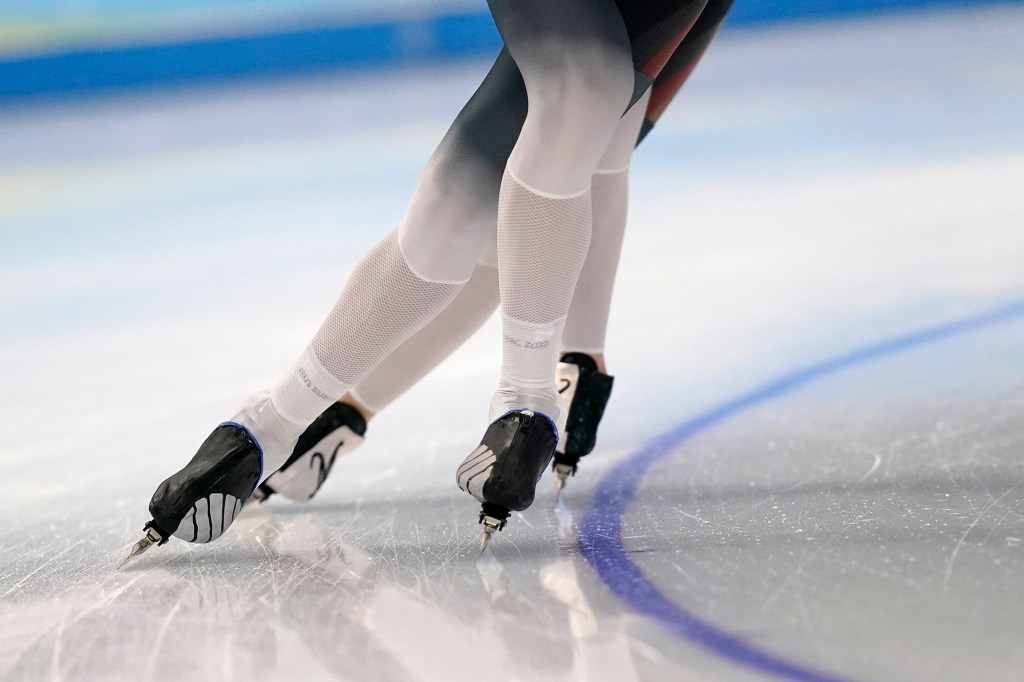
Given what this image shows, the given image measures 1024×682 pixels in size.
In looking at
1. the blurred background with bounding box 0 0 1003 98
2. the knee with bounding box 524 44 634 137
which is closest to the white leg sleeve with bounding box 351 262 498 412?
the knee with bounding box 524 44 634 137

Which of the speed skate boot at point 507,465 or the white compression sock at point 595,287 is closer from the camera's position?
the speed skate boot at point 507,465

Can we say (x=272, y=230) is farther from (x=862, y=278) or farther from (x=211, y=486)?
(x=211, y=486)

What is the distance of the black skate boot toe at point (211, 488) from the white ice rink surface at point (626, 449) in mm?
47

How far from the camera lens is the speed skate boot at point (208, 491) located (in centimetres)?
127

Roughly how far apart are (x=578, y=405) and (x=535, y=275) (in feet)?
1.08

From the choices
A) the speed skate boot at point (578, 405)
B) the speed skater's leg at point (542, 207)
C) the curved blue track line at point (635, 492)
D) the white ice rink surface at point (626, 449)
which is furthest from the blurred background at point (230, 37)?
the speed skater's leg at point (542, 207)

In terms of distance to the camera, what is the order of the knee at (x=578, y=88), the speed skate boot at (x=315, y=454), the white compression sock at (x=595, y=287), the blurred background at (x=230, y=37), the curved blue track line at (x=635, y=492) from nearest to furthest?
the curved blue track line at (x=635, y=492) < the knee at (x=578, y=88) < the speed skate boot at (x=315, y=454) < the white compression sock at (x=595, y=287) < the blurred background at (x=230, y=37)

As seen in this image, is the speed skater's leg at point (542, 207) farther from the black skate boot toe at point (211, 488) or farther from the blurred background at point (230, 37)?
the blurred background at point (230, 37)

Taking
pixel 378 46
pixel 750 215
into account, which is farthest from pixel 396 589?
pixel 378 46

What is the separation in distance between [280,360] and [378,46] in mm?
6425

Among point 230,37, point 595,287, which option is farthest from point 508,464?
point 230,37

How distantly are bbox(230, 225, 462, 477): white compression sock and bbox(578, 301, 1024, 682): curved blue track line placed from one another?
299 millimetres

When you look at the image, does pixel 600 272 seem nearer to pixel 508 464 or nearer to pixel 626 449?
pixel 626 449

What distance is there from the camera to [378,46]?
825cm
